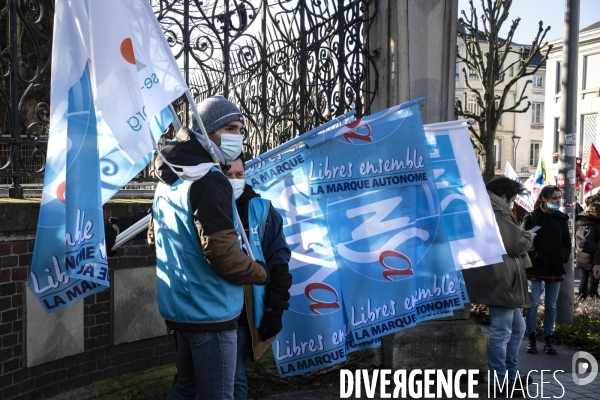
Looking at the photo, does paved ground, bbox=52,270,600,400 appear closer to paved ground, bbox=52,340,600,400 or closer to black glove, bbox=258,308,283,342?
paved ground, bbox=52,340,600,400

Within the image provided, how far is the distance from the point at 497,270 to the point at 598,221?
610 centimetres

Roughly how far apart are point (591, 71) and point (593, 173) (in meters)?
31.4

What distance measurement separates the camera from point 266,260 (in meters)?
3.83

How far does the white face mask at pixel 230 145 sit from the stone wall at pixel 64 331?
58.9 inches

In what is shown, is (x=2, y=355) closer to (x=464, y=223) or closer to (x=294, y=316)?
(x=294, y=316)

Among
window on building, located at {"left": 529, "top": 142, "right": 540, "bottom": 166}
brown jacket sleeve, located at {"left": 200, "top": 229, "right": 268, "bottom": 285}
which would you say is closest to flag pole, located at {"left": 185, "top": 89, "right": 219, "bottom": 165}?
brown jacket sleeve, located at {"left": 200, "top": 229, "right": 268, "bottom": 285}

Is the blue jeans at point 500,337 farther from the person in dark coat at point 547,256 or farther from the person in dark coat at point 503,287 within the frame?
the person in dark coat at point 547,256

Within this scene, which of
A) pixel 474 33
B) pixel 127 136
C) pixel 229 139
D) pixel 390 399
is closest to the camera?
pixel 127 136

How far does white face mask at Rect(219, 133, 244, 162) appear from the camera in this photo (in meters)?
3.70

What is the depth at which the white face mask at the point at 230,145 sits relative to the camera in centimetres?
370

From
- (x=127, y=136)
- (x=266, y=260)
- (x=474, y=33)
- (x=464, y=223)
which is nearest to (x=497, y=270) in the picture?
(x=464, y=223)

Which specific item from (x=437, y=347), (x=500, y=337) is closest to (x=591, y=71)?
(x=437, y=347)

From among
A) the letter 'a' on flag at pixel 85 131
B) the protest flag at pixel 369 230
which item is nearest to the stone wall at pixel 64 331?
the letter 'a' on flag at pixel 85 131

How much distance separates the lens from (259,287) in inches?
148
